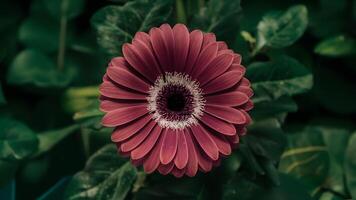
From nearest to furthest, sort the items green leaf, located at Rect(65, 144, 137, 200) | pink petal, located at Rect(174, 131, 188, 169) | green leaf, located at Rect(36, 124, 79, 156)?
pink petal, located at Rect(174, 131, 188, 169), green leaf, located at Rect(65, 144, 137, 200), green leaf, located at Rect(36, 124, 79, 156)

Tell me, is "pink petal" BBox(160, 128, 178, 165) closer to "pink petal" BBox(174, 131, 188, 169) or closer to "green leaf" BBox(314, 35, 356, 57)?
"pink petal" BBox(174, 131, 188, 169)

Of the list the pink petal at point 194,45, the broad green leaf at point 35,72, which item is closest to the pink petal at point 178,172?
the pink petal at point 194,45

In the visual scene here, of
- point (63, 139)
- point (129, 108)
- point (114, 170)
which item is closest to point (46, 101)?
point (63, 139)

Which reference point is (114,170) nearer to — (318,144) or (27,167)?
(27,167)

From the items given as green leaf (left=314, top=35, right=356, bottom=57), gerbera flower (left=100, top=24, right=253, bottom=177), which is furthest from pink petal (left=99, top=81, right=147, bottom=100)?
green leaf (left=314, top=35, right=356, bottom=57)

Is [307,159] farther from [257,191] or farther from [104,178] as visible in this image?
[104,178]

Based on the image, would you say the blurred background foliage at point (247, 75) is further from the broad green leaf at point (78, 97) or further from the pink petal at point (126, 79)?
the pink petal at point (126, 79)
